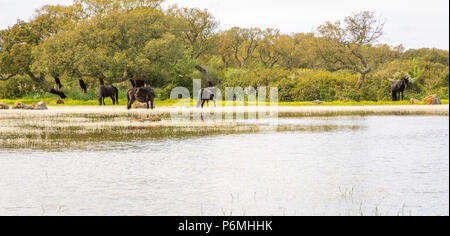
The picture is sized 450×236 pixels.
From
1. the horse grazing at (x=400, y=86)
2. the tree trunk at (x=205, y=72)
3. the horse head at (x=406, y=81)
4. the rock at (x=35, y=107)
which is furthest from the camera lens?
the tree trunk at (x=205, y=72)

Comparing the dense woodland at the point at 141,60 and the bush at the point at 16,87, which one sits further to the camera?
the bush at the point at 16,87

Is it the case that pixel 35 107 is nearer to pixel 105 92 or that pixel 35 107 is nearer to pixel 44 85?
pixel 105 92

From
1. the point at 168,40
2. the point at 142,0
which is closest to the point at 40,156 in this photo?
the point at 168,40

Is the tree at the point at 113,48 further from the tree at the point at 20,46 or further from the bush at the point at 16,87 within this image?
the bush at the point at 16,87

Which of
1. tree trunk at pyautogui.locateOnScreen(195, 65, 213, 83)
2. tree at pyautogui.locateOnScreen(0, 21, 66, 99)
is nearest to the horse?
tree at pyautogui.locateOnScreen(0, 21, 66, 99)

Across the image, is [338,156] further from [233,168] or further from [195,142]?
[195,142]

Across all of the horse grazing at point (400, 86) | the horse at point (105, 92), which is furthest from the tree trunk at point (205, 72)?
the horse grazing at point (400, 86)

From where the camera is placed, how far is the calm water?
636 centimetres

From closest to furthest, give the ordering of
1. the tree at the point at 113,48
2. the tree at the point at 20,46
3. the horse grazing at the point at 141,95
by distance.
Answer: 1. the horse grazing at the point at 141,95
2. the tree at the point at 113,48
3. the tree at the point at 20,46

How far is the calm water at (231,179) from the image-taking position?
6363 mm

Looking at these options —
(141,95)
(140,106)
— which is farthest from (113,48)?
(141,95)

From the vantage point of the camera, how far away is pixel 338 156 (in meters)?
10.7

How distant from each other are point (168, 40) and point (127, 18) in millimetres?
3637

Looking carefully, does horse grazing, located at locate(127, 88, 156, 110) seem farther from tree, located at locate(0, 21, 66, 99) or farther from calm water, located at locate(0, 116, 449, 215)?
calm water, located at locate(0, 116, 449, 215)
